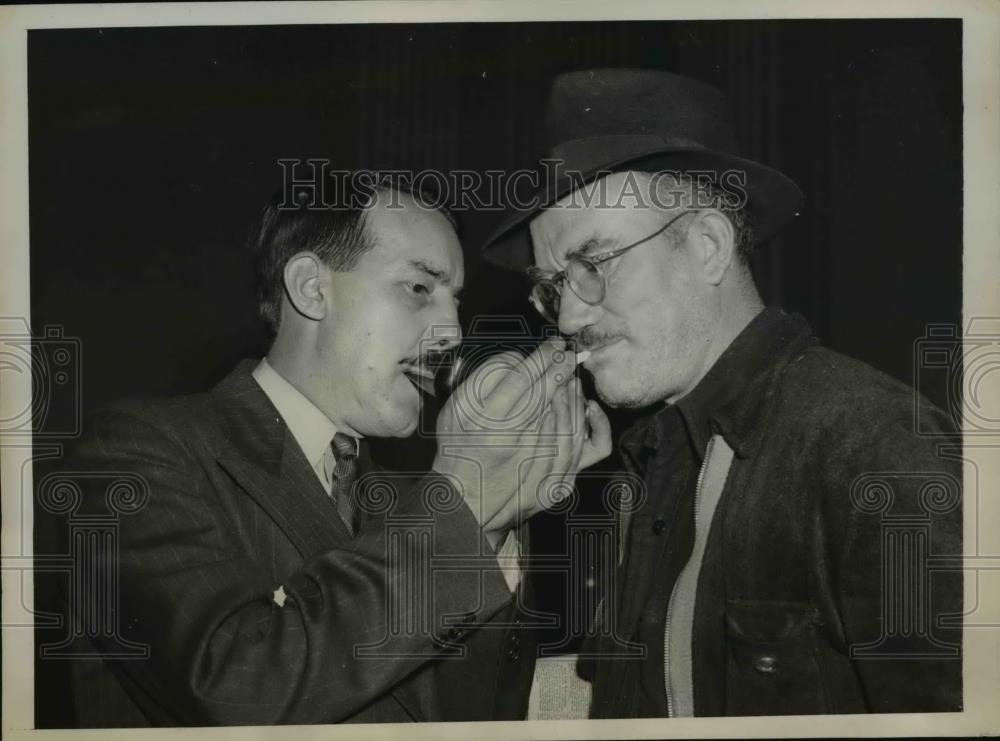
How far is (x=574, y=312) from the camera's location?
9.00ft

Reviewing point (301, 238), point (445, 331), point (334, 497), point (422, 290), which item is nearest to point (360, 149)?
point (301, 238)

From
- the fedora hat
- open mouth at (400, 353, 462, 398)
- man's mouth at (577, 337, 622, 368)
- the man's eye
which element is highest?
the fedora hat

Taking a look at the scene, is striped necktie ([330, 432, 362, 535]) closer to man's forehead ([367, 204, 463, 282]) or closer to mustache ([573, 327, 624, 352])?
man's forehead ([367, 204, 463, 282])

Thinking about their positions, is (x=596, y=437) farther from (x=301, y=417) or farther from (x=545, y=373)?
(x=301, y=417)

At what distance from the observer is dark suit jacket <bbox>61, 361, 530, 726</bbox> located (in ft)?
8.74

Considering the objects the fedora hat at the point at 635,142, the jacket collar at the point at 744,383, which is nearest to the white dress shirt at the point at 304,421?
the fedora hat at the point at 635,142

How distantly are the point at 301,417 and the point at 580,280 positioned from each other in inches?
27.6

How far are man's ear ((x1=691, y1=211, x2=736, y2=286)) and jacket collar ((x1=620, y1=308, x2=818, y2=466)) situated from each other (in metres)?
0.14

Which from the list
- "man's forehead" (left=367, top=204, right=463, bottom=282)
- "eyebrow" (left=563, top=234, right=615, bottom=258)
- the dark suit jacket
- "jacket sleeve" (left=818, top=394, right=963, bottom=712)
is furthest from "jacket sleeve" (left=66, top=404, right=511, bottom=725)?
"jacket sleeve" (left=818, top=394, right=963, bottom=712)

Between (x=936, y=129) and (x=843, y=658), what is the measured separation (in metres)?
1.26

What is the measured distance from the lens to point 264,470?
8.84 feet

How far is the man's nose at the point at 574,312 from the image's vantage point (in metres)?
2.73

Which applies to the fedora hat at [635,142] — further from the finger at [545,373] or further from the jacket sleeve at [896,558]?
the jacket sleeve at [896,558]

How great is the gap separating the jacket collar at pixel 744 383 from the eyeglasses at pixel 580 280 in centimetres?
30
